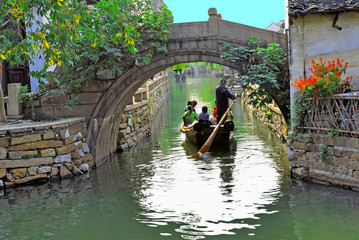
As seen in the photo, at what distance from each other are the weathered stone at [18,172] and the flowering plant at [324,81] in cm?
613

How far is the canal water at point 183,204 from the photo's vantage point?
7.62m

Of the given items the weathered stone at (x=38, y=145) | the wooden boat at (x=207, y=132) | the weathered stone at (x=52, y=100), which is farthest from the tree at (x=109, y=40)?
the wooden boat at (x=207, y=132)

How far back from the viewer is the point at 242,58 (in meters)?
12.2

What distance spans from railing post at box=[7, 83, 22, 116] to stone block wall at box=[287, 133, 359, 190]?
6.78m

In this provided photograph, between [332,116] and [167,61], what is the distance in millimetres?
4844

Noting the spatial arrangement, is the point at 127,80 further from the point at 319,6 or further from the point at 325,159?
the point at 325,159

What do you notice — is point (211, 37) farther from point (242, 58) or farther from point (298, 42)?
point (298, 42)

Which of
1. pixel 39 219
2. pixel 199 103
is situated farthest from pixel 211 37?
pixel 199 103

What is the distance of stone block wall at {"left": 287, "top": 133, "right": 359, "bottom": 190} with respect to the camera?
9.05m

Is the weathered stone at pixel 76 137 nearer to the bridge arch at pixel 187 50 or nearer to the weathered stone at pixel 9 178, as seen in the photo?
the bridge arch at pixel 187 50

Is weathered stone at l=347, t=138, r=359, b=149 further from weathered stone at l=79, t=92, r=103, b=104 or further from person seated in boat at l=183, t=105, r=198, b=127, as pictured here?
person seated in boat at l=183, t=105, r=198, b=127

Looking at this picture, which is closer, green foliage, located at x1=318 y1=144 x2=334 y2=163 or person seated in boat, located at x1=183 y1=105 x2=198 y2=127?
green foliage, located at x1=318 y1=144 x2=334 y2=163

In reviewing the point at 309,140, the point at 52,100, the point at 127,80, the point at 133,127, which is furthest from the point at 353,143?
the point at 133,127

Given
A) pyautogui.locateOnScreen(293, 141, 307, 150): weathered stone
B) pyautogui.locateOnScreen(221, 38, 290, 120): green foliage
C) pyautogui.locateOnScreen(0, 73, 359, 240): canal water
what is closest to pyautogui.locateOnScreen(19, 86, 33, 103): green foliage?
pyautogui.locateOnScreen(0, 73, 359, 240): canal water
